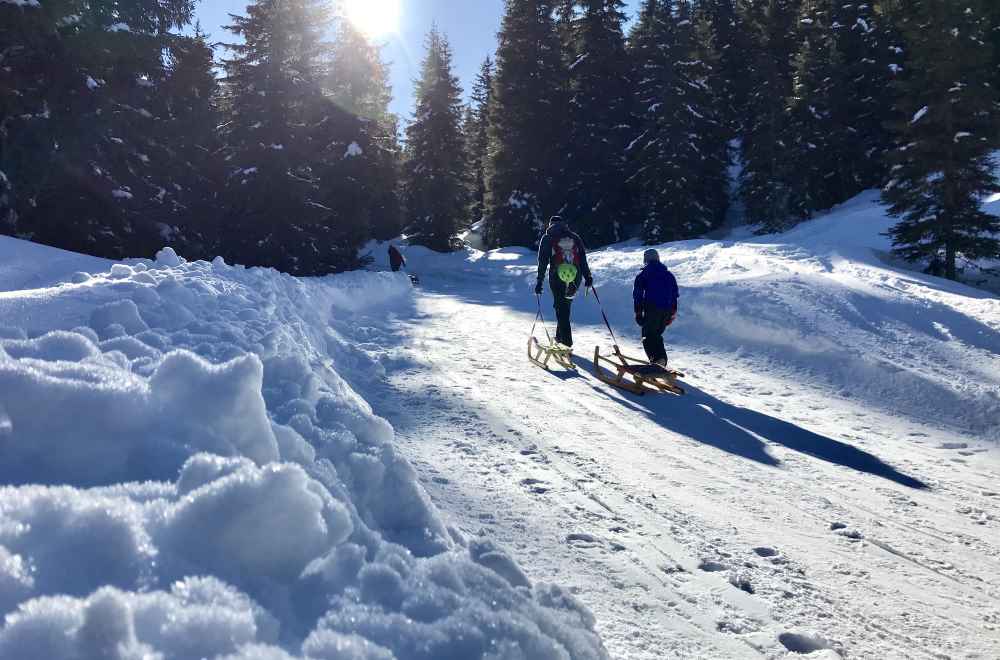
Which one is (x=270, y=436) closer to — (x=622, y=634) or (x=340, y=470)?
(x=340, y=470)

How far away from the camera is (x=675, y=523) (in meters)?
4.14

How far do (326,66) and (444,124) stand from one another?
1521 cm

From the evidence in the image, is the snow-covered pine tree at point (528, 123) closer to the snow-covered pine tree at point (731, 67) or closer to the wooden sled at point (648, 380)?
the snow-covered pine tree at point (731, 67)

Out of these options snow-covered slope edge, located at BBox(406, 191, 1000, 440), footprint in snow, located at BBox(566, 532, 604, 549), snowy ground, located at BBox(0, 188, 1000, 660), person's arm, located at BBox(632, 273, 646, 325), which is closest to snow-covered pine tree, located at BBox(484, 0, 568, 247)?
snow-covered slope edge, located at BBox(406, 191, 1000, 440)

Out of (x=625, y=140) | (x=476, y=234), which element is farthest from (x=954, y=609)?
(x=476, y=234)

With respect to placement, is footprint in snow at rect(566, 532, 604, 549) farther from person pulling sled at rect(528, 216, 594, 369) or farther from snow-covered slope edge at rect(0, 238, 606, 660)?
person pulling sled at rect(528, 216, 594, 369)

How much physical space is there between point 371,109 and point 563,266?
3130cm

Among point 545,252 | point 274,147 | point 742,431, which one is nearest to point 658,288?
point 545,252

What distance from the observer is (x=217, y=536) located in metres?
2.16

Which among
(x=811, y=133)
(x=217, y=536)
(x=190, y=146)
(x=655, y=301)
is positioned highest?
(x=811, y=133)

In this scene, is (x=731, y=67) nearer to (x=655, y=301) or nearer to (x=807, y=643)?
(x=655, y=301)

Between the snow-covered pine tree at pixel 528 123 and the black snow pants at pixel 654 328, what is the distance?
29.3 meters

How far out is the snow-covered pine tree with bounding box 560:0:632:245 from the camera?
36.7m

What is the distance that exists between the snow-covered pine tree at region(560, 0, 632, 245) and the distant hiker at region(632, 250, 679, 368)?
91.0 feet
